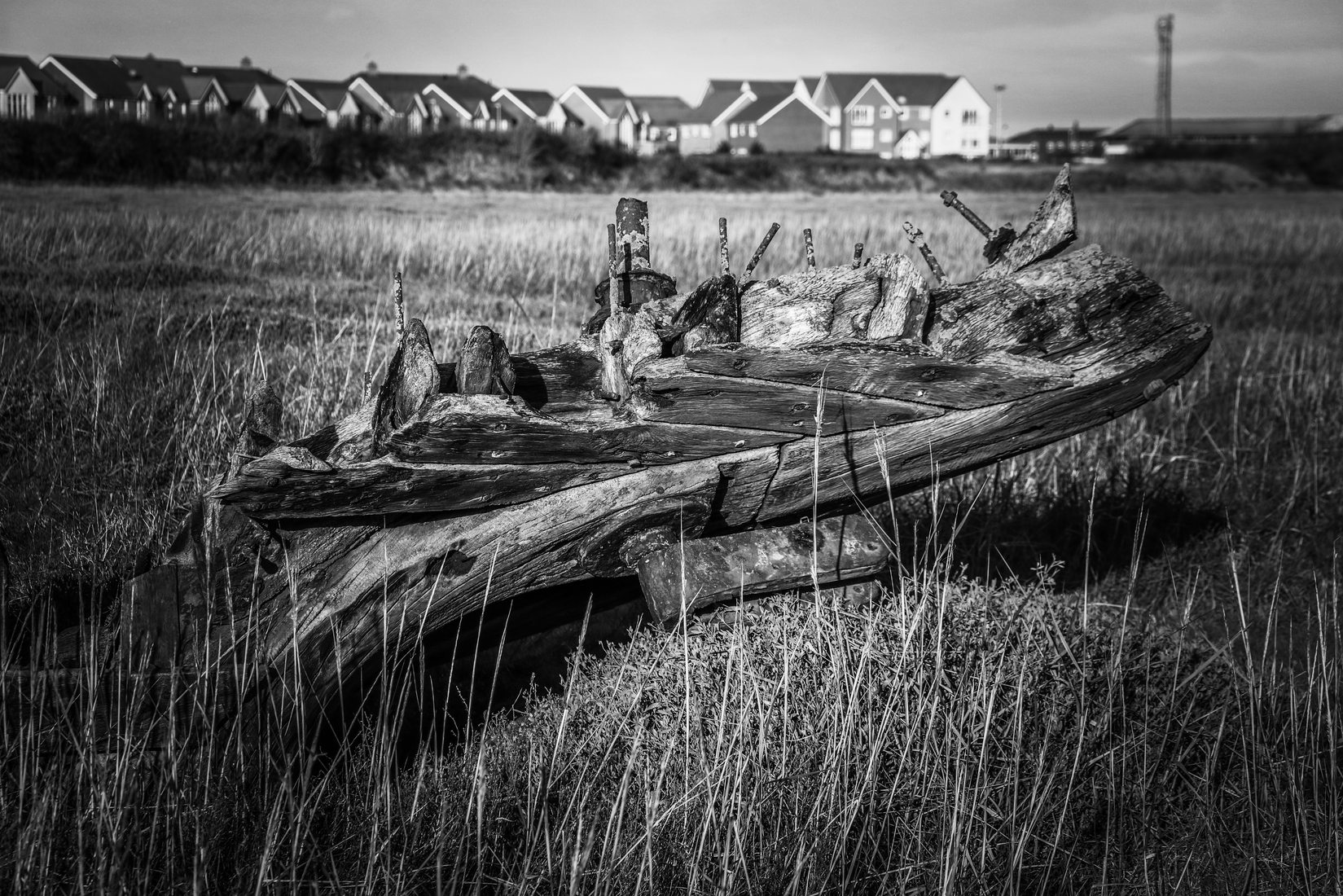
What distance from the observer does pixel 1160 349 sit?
288cm

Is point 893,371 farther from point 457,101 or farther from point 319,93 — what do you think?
point 319,93

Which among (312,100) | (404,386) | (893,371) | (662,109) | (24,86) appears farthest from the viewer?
(662,109)

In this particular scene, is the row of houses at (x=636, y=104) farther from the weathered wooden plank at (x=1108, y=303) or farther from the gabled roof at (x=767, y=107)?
the weathered wooden plank at (x=1108, y=303)

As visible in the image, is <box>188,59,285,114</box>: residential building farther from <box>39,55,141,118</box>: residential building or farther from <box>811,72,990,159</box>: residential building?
<box>811,72,990,159</box>: residential building

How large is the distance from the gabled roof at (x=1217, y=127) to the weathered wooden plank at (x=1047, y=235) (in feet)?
306

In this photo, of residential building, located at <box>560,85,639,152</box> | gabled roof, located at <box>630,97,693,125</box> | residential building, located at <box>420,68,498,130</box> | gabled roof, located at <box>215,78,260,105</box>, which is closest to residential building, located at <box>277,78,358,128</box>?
gabled roof, located at <box>215,78,260,105</box>

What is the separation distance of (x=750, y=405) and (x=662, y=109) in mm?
84663

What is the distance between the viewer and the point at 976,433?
291cm

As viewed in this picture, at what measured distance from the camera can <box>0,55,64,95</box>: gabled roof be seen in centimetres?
4862

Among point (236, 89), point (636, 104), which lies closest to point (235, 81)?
point (236, 89)

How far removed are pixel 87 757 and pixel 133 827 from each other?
323 millimetres

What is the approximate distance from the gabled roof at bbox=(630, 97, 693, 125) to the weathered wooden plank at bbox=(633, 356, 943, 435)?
79.3m

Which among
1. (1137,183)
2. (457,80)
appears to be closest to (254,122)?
(457,80)

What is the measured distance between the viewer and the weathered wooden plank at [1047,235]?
9.90 ft
